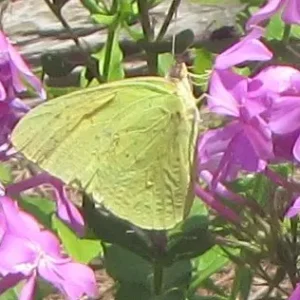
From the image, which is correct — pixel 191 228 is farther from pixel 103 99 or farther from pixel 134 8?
pixel 134 8

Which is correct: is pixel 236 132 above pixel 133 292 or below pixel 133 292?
above

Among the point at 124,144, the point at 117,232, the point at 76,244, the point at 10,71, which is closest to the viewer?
the point at 10,71

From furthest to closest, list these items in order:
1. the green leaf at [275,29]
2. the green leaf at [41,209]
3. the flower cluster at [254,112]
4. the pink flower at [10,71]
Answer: the green leaf at [275,29] → the green leaf at [41,209] → the pink flower at [10,71] → the flower cluster at [254,112]

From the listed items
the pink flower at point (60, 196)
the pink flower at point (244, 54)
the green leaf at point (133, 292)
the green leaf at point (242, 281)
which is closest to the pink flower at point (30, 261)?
the pink flower at point (60, 196)

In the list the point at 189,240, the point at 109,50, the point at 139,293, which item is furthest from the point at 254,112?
the point at 109,50

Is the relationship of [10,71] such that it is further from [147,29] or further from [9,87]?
[147,29]

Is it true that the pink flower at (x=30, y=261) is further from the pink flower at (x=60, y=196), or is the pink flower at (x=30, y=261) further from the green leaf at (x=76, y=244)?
the green leaf at (x=76, y=244)

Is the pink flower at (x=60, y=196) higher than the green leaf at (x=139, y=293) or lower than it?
higher

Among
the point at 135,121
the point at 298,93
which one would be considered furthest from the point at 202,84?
the point at 298,93
